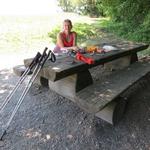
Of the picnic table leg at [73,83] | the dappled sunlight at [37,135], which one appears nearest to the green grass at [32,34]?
the picnic table leg at [73,83]

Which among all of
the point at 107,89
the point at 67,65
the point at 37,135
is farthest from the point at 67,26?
the point at 37,135

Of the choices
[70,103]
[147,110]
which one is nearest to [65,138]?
[70,103]

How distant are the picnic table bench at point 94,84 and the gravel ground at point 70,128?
0.19m

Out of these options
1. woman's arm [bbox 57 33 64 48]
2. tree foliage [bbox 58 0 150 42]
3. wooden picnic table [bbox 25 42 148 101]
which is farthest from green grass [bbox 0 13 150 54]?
wooden picnic table [bbox 25 42 148 101]

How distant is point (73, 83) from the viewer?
4.25 metres

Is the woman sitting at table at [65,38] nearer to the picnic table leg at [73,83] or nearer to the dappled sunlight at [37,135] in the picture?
the picnic table leg at [73,83]

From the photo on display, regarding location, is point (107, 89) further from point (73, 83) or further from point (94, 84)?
point (73, 83)

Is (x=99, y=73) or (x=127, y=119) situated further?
(x=99, y=73)

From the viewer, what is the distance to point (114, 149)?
11.0ft

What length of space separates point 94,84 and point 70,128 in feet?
2.60

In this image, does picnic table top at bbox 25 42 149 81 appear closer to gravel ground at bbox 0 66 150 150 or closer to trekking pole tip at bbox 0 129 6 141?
gravel ground at bbox 0 66 150 150

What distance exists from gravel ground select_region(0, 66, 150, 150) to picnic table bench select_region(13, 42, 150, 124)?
19 centimetres

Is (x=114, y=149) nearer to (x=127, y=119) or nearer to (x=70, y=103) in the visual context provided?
(x=127, y=119)

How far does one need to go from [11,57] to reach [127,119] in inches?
186
